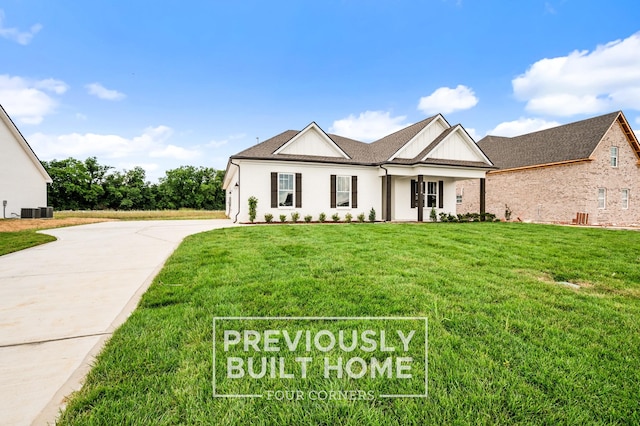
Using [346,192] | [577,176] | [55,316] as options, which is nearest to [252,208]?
[346,192]

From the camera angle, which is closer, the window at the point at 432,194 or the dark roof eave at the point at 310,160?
the dark roof eave at the point at 310,160

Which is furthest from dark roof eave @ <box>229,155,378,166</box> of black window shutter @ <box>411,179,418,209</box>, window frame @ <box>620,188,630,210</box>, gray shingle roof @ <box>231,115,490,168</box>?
window frame @ <box>620,188,630,210</box>

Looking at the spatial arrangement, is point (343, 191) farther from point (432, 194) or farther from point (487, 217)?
point (487, 217)

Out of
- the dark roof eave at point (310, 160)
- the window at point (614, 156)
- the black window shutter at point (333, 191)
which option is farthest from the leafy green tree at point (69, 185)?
the window at point (614, 156)

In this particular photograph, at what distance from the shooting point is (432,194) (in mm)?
16844

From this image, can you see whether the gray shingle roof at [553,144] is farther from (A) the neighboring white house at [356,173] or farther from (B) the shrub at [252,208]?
(B) the shrub at [252,208]

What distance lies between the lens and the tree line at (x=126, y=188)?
35.9 m

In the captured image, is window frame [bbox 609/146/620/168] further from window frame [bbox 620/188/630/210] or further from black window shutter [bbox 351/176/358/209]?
black window shutter [bbox 351/176/358/209]

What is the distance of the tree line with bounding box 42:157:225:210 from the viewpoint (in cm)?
3591

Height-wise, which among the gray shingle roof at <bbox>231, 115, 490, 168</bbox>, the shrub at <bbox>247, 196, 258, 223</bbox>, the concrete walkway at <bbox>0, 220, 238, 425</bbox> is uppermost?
the gray shingle roof at <bbox>231, 115, 490, 168</bbox>

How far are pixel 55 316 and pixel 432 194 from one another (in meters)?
17.0

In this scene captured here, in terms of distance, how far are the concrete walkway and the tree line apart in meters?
37.8

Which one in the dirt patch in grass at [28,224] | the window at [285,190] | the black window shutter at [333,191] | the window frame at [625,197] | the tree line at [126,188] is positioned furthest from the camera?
the tree line at [126,188]

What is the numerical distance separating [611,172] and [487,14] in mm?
13172
